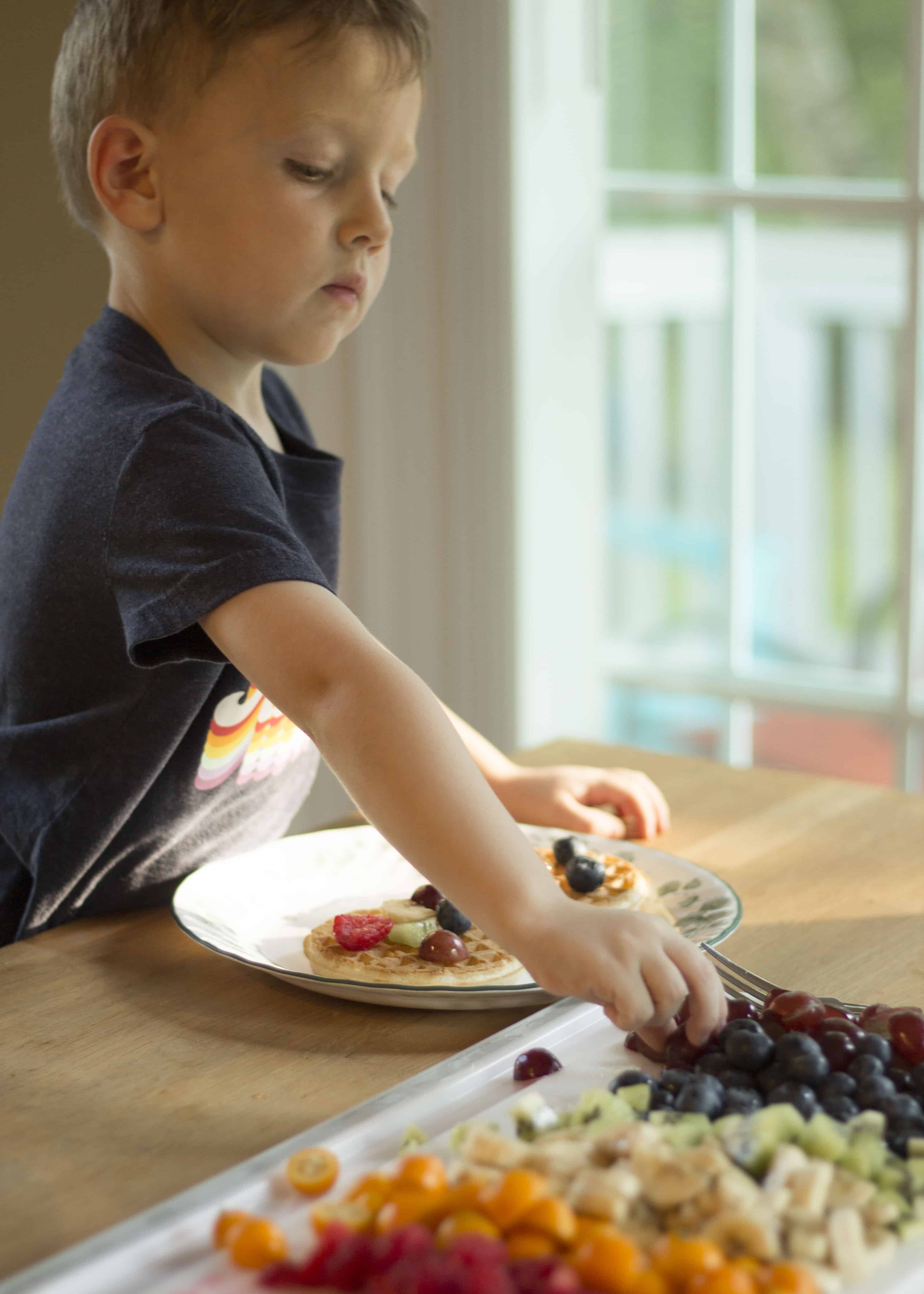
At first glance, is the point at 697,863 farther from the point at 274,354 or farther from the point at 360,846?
the point at 274,354

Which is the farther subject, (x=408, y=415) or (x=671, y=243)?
(x=671, y=243)

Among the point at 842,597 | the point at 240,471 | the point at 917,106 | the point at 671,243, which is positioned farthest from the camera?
the point at 842,597

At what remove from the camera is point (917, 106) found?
6.28 ft

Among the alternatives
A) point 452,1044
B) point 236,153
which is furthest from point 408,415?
point 452,1044

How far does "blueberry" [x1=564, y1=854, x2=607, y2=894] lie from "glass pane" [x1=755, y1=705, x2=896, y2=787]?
2.24 m

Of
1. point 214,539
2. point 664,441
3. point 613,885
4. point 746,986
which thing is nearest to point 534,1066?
point 746,986

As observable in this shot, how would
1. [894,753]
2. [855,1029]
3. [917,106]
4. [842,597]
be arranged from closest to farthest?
[855,1029], [917,106], [894,753], [842,597]

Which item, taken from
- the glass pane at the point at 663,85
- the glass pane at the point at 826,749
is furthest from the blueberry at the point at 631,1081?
the glass pane at the point at 826,749

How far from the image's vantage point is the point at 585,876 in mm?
923

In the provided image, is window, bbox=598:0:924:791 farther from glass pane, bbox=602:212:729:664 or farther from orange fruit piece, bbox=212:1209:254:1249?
orange fruit piece, bbox=212:1209:254:1249

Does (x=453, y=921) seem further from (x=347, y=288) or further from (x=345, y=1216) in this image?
(x=347, y=288)

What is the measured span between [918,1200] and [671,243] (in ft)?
7.24

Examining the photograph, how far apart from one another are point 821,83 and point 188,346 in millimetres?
2061

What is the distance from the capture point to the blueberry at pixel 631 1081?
2.19ft
